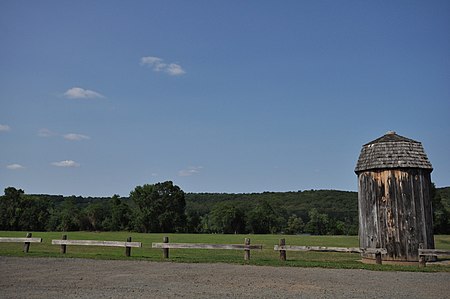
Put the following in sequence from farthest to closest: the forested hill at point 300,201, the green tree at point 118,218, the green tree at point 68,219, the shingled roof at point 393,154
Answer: the forested hill at point 300,201, the green tree at point 118,218, the green tree at point 68,219, the shingled roof at point 393,154

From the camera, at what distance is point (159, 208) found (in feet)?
328

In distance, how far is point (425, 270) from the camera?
1579cm

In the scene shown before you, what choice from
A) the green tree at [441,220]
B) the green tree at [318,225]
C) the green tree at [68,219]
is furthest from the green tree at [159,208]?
the green tree at [441,220]

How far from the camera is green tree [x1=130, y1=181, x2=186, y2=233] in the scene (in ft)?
323

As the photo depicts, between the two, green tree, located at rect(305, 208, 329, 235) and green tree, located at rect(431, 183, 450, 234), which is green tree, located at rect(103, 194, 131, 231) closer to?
green tree, located at rect(305, 208, 329, 235)

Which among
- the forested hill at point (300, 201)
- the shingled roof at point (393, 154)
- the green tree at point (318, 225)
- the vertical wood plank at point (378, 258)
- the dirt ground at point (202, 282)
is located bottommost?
the dirt ground at point (202, 282)

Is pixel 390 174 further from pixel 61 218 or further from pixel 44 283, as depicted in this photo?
pixel 61 218

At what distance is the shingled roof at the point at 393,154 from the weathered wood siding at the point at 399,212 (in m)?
0.27

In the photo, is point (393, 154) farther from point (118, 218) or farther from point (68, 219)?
point (68, 219)

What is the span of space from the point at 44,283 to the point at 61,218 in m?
95.9

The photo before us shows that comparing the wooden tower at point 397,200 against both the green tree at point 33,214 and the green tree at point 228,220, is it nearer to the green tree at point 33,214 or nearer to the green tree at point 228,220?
the green tree at point 228,220

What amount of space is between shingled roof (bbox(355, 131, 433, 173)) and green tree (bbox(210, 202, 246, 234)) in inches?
3208

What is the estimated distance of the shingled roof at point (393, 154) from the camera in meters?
19.0

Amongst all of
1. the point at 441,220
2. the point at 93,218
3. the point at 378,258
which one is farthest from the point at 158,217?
the point at 378,258
